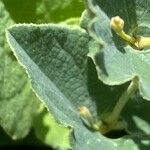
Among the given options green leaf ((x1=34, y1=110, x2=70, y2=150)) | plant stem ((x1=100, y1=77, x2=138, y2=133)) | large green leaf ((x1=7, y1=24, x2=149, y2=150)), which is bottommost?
green leaf ((x1=34, y1=110, x2=70, y2=150))

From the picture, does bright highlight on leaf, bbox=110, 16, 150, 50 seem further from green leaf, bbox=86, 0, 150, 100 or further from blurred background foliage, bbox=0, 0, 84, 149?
blurred background foliage, bbox=0, 0, 84, 149

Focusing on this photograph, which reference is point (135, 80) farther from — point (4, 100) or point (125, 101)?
point (4, 100)

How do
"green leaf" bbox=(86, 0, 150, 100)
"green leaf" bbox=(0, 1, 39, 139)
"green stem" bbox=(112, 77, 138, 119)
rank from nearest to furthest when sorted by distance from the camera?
"green leaf" bbox=(86, 0, 150, 100)
"green stem" bbox=(112, 77, 138, 119)
"green leaf" bbox=(0, 1, 39, 139)

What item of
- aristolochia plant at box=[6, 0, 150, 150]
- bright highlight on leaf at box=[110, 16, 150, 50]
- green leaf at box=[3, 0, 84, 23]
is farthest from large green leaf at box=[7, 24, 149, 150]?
green leaf at box=[3, 0, 84, 23]

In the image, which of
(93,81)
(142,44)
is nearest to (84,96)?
(93,81)

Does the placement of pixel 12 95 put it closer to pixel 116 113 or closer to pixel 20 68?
pixel 20 68

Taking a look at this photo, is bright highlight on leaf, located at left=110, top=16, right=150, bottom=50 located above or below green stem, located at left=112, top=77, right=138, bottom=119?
above

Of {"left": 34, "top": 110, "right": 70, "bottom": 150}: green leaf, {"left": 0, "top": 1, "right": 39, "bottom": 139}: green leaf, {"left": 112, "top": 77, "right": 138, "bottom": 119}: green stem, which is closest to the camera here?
{"left": 112, "top": 77, "right": 138, "bottom": 119}: green stem
